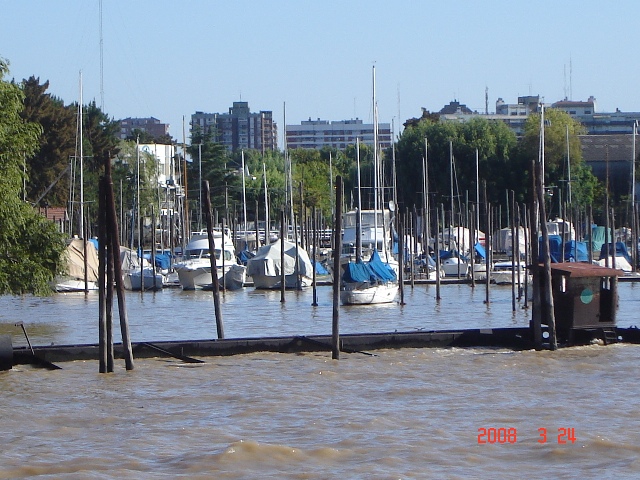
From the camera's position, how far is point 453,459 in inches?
669

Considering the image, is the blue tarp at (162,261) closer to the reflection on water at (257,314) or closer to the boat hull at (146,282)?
the boat hull at (146,282)

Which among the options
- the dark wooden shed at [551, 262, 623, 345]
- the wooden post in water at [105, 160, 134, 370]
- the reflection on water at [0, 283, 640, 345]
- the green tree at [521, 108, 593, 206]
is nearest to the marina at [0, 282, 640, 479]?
the dark wooden shed at [551, 262, 623, 345]

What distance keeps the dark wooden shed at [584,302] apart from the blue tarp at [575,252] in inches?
1195

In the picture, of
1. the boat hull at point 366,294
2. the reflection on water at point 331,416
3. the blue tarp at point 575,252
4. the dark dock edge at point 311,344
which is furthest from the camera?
the blue tarp at point 575,252

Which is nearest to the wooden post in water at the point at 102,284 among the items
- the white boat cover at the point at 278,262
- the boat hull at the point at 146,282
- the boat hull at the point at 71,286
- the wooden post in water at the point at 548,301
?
the wooden post in water at the point at 548,301

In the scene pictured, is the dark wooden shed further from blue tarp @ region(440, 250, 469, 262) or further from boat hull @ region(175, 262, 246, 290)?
blue tarp @ region(440, 250, 469, 262)

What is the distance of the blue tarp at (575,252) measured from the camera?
58.1 metres

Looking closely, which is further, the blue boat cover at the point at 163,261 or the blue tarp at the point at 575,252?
the blue boat cover at the point at 163,261

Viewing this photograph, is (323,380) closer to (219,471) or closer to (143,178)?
(219,471)

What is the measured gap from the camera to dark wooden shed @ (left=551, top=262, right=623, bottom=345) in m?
26.7

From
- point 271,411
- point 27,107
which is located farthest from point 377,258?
point 27,107

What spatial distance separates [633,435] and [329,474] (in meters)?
5.27

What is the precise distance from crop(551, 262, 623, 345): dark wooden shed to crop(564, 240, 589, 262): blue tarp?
3036 cm

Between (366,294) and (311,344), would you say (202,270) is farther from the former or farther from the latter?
(311,344)
